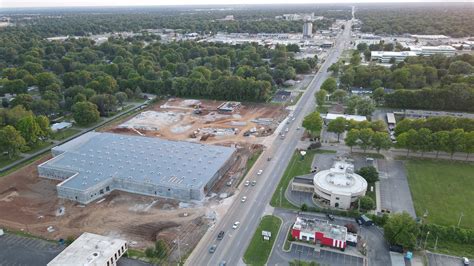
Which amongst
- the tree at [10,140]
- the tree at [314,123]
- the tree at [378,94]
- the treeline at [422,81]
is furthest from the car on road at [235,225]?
the tree at [378,94]

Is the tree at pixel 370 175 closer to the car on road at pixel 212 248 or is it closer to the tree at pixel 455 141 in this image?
the tree at pixel 455 141

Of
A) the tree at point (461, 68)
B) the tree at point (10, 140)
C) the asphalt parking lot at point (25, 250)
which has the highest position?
the tree at point (461, 68)

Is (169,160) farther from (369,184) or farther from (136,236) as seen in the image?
(369,184)

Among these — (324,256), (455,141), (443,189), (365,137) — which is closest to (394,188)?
(443,189)

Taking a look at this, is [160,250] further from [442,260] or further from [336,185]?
[442,260]

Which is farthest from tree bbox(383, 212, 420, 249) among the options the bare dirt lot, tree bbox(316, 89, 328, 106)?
tree bbox(316, 89, 328, 106)

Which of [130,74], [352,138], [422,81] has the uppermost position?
[130,74]
